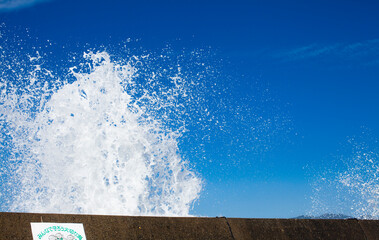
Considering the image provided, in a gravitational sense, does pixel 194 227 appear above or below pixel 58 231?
below

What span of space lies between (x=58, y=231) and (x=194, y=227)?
63.9 inches

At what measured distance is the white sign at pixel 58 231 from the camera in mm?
3752

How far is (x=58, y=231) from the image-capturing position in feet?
12.5

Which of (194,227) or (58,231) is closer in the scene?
(58,231)

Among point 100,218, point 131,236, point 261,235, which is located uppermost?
point 100,218

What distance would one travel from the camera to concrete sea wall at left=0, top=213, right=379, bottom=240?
3.80 m

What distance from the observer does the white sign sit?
3.75m

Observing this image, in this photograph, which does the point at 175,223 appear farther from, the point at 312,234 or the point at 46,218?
the point at 312,234

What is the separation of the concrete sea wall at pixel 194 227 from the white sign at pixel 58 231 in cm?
5

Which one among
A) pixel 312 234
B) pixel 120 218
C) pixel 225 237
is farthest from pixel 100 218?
pixel 312 234

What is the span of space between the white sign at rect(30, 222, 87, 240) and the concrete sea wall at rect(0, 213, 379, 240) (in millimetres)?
49

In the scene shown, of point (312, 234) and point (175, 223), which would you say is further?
point (312, 234)

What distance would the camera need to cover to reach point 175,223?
4.46 metres

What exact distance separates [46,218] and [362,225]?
4363 mm
